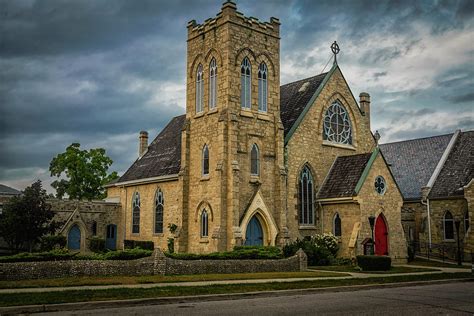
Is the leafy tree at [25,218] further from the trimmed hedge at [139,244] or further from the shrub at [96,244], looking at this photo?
the trimmed hedge at [139,244]

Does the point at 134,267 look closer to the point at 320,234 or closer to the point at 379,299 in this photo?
the point at 379,299

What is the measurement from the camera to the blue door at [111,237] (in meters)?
39.7

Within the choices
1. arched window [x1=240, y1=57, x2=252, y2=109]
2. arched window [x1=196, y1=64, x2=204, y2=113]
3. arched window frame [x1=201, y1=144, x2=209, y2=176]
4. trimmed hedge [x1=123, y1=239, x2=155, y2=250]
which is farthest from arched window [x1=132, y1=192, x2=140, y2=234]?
arched window [x1=240, y1=57, x2=252, y2=109]

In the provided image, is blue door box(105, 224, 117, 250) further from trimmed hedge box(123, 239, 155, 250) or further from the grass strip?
the grass strip

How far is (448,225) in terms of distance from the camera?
35031 mm

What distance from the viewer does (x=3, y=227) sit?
100 feet

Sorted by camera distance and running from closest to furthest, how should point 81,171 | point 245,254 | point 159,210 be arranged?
point 245,254 < point 159,210 < point 81,171

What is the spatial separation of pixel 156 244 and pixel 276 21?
1628 centimetres

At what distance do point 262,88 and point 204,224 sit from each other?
8518mm

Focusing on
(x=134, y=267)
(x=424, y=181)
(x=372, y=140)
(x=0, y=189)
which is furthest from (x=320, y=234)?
(x=0, y=189)

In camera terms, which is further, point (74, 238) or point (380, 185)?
point (74, 238)

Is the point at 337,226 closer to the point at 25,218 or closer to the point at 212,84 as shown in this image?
the point at 212,84

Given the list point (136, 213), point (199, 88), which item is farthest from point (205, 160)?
point (136, 213)

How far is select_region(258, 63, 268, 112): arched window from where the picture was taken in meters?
30.4
